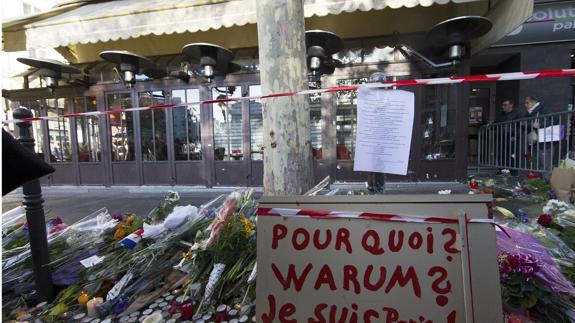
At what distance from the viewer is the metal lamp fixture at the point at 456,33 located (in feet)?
15.3

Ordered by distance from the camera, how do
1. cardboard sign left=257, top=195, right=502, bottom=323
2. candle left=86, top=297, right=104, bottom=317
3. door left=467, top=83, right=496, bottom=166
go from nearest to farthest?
cardboard sign left=257, top=195, right=502, bottom=323, candle left=86, top=297, right=104, bottom=317, door left=467, top=83, right=496, bottom=166

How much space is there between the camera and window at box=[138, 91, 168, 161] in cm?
709

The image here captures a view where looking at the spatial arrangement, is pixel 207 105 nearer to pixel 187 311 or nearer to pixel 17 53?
pixel 187 311

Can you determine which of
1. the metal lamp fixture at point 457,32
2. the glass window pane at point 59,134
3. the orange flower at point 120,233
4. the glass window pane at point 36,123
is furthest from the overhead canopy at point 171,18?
the orange flower at point 120,233

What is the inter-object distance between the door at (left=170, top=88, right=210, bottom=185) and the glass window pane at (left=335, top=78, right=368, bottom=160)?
2.94 metres

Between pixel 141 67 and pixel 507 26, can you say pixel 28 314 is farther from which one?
pixel 507 26

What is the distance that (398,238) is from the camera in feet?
4.62

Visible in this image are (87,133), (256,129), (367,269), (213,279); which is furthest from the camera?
(87,133)

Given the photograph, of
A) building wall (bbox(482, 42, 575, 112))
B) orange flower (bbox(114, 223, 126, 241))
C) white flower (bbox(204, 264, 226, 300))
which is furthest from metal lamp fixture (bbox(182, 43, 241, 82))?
building wall (bbox(482, 42, 575, 112))

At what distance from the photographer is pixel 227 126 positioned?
6844 millimetres

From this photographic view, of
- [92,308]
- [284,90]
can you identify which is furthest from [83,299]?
[284,90]

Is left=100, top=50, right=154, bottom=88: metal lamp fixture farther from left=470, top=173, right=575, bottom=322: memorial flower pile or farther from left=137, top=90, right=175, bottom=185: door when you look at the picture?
left=470, top=173, right=575, bottom=322: memorial flower pile

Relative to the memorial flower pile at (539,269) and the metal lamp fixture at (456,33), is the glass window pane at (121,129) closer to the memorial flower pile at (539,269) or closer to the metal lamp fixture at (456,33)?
the metal lamp fixture at (456,33)

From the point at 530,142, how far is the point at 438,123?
1511 mm
